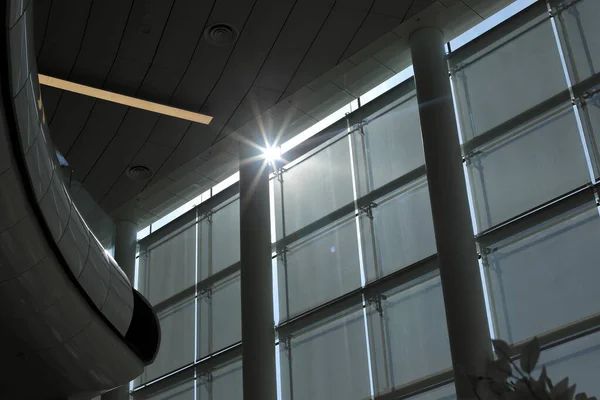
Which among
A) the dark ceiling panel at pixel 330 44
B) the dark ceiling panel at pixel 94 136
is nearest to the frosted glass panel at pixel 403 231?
the dark ceiling panel at pixel 330 44

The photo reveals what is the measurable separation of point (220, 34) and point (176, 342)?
6548 millimetres

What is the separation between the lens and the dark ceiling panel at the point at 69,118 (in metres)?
11.1

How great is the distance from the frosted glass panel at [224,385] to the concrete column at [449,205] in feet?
16.1

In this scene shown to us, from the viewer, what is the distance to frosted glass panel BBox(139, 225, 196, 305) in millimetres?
14875

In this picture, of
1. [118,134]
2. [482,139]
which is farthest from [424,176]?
[118,134]

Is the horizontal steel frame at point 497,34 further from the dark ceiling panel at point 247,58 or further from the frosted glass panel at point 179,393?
the frosted glass panel at point 179,393

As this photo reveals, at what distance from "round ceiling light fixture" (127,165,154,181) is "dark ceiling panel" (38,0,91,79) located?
104 inches

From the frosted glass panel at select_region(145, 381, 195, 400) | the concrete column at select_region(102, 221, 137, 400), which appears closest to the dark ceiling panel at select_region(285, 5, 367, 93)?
the concrete column at select_region(102, 221, 137, 400)

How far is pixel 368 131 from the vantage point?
12375 mm

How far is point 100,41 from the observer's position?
1006 centimetres

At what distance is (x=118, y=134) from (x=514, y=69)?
587cm

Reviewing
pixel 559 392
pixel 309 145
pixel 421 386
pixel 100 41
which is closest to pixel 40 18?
pixel 100 41

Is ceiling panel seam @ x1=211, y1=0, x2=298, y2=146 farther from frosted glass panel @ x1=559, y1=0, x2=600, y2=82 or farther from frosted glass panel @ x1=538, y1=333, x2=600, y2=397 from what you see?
frosted glass panel @ x1=538, y1=333, x2=600, y2=397

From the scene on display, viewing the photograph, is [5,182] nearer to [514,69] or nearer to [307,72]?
[307,72]
